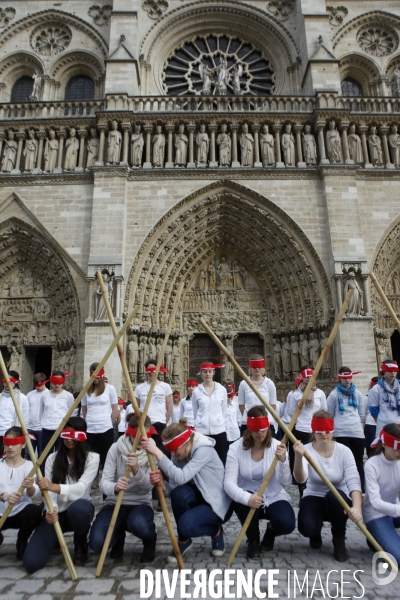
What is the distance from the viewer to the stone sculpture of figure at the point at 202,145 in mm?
13266

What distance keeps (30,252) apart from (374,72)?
14.4m

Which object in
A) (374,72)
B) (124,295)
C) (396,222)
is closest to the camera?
(124,295)

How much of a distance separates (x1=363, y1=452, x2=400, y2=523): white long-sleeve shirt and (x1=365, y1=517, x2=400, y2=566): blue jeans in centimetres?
4

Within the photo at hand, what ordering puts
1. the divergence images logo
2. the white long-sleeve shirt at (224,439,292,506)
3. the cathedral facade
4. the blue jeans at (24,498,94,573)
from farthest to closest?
the cathedral facade < the white long-sleeve shirt at (224,439,292,506) < the blue jeans at (24,498,94,573) < the divergence images logo

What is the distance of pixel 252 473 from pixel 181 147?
11.4 meters

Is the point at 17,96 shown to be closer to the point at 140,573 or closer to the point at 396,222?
the point at 396,222

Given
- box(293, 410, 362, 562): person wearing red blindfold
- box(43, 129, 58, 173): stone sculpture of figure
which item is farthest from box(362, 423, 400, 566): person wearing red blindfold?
box(43, 129, 58, 173): stone sculpture of figure

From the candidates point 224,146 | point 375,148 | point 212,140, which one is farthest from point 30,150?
point 375,148

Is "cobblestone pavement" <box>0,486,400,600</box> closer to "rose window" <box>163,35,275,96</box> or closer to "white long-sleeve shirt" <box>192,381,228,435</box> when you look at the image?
"white long-sleeve shirt" <box>192,381,228,435</box>

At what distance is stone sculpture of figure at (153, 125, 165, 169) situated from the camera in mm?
13234

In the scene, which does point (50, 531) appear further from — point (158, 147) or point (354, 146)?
point (354, 146)

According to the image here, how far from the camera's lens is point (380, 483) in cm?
378

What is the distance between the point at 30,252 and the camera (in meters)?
13.4

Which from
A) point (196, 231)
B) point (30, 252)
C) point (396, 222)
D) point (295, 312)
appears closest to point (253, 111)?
point (196, 231)
